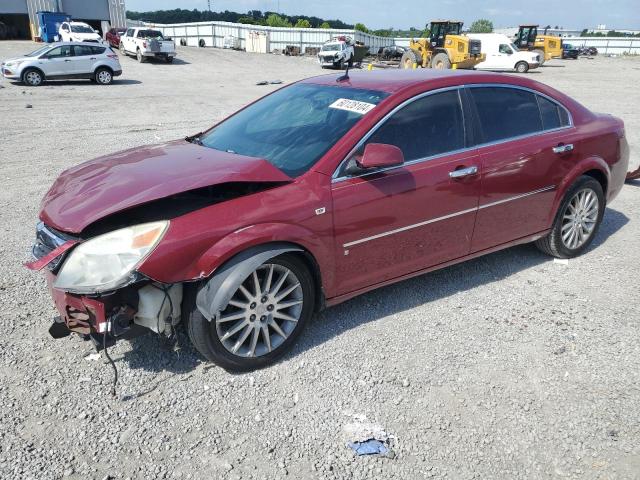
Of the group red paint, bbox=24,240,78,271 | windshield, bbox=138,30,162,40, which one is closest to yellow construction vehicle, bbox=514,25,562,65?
windshield, bbox=138,30,162,40

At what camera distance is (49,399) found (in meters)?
2.99

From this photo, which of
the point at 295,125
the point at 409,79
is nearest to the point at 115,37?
the point at 295,125

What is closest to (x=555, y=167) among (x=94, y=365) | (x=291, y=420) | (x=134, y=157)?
(x=291, y=420)

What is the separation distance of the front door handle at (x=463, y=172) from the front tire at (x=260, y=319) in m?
1.34

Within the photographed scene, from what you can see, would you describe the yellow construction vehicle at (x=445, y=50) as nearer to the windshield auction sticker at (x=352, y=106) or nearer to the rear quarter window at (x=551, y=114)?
the rear quarter window at (x=551, y=114)

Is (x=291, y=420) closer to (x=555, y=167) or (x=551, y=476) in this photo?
(x=551, y=476)

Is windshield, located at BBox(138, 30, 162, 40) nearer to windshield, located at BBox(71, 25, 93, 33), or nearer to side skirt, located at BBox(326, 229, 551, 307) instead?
windshield, located at BBox(71, 25, 93, 33)

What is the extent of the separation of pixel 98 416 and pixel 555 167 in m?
3.93

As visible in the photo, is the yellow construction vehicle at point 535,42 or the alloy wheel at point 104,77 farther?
the yellow construction vehicle at point 535,42

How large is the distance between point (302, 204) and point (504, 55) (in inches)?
1288

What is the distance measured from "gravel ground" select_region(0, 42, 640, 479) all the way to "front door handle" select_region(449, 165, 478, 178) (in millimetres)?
1005

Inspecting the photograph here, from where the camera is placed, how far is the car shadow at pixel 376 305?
3.36 metres

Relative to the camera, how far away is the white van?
3123cm

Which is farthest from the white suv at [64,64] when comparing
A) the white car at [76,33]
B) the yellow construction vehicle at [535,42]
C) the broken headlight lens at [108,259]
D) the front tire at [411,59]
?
the yellow construction vehicle at [535,42]
